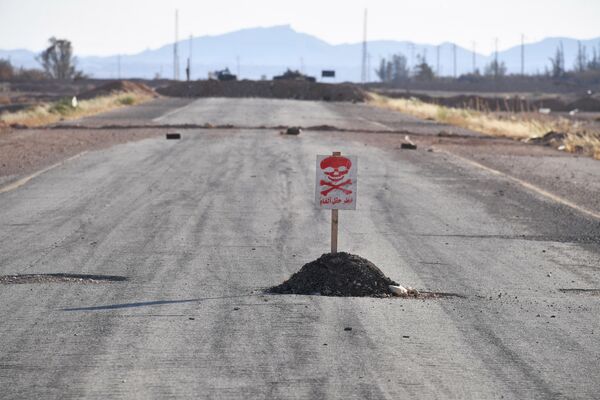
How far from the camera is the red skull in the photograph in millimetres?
11227

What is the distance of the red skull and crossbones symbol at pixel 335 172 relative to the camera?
11.2 metres

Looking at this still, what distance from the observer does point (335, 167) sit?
36.9ft

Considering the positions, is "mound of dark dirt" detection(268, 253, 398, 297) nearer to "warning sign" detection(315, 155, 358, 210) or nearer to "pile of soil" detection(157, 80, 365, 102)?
"warning sign" detection(315, 155, 358, 210)

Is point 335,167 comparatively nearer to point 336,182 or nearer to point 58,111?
point 336,182

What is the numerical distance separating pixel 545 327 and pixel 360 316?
5.41ft

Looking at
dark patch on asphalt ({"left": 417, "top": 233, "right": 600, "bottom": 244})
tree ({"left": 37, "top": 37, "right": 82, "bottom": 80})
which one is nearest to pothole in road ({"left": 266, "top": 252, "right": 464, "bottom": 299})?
dark patch on asphalt ({"left": 417, "top": 233, "right": 600, "bottom": 244})

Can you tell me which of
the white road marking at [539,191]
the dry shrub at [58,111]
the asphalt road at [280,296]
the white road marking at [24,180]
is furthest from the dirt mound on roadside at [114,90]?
the asphalt road at [280,296]

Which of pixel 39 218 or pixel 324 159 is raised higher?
pixel 324 159

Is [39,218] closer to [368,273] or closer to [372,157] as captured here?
[368,273]

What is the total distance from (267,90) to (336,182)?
3293 inches

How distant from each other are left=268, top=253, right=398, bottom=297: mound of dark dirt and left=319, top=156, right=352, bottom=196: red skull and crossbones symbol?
706 millimetres

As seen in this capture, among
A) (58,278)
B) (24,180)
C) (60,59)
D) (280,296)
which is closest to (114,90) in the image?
(24,180)

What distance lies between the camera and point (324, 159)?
1123 cm

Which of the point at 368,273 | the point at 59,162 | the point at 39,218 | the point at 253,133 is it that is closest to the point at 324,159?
the point at 368,273
